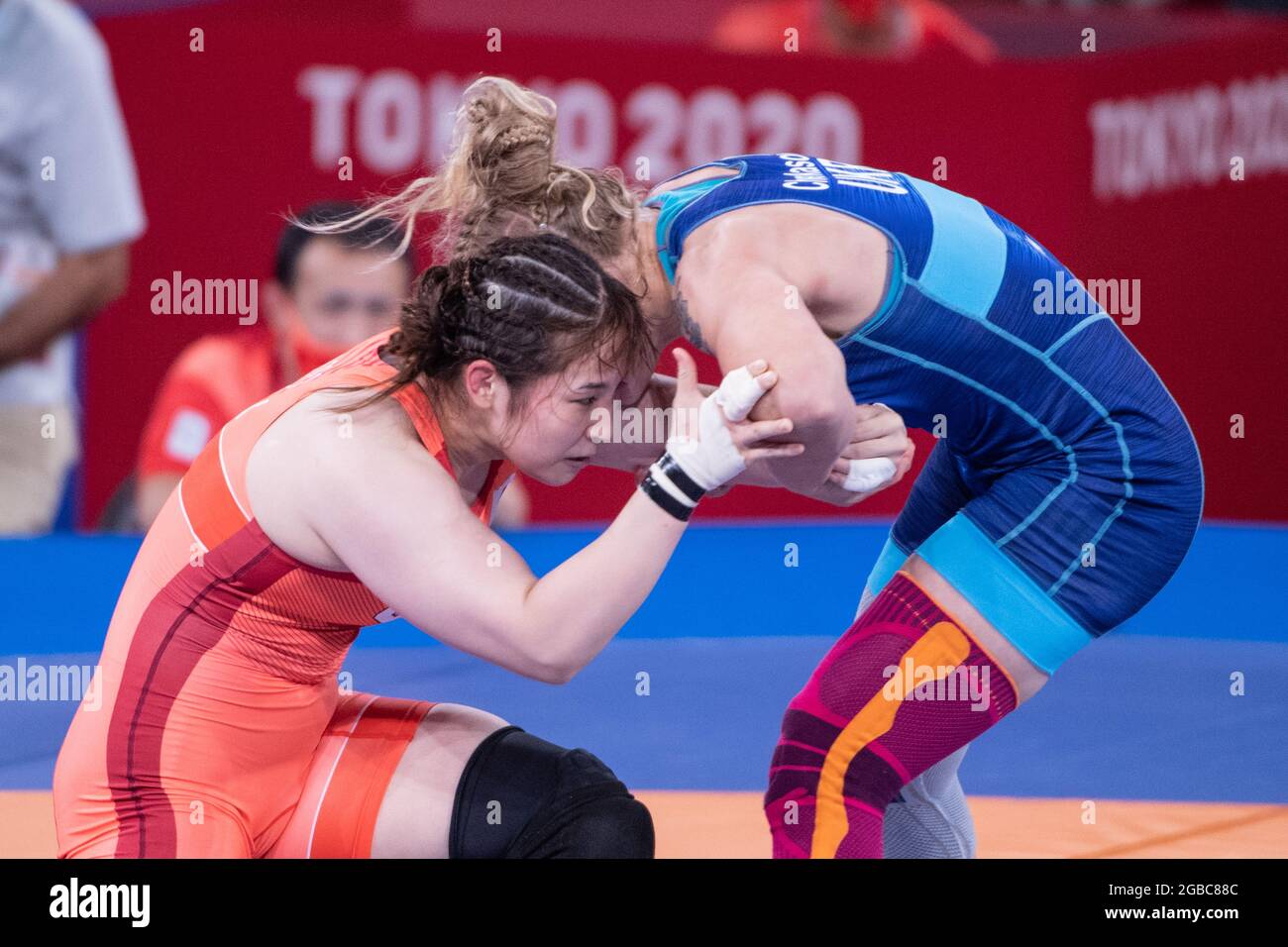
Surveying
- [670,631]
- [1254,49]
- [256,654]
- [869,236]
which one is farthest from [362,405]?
[1254,49]

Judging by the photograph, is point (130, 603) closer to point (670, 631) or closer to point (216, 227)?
point (670, 631)

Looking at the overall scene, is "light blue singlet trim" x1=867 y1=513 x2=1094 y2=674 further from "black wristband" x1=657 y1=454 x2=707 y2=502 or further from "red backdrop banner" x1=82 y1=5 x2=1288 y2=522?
"red backdrop banner" x1=82 y1=5 x2=1288 y2=522

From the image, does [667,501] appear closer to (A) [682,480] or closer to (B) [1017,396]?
(A) [682,480]

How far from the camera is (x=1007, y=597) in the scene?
7.55 feet

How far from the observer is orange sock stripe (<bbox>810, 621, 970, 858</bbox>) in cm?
228

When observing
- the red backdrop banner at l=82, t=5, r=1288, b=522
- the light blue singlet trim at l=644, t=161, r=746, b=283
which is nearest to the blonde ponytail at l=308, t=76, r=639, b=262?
the light blue singlet trim at l=644, t=161, r=746, b=283

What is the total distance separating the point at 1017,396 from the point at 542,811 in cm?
91

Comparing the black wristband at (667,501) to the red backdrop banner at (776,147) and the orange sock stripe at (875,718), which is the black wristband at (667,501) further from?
the red backdrop banner at (776,147)

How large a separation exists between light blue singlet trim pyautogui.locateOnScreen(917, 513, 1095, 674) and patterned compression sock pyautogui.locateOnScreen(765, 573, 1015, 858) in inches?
2.0

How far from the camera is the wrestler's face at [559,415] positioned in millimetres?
2193

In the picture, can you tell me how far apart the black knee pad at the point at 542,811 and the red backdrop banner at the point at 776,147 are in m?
3.37

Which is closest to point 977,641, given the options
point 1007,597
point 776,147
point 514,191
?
point 1007,597

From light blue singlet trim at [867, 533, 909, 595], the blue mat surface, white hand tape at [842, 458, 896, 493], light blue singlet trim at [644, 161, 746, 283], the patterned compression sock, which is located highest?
light blue singlet trim at [644, 161, 746, 283]
